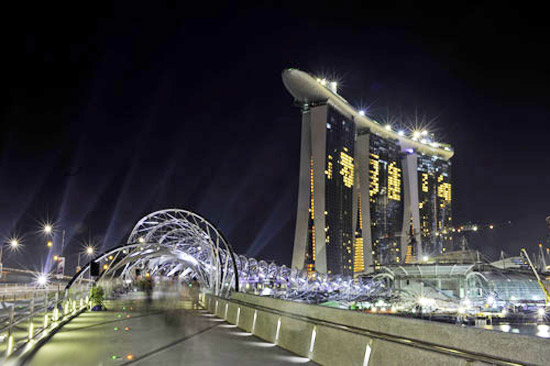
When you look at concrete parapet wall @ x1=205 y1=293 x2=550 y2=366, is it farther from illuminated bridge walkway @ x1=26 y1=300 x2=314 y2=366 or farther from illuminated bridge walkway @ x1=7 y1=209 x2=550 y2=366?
illuminated bridge walkway @ x1=26 y1=300 x2=314 y2=366

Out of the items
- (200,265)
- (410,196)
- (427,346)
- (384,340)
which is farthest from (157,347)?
(410,196)

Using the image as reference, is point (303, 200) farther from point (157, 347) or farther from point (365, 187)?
point (157, 347)

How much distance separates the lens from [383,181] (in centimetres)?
18138

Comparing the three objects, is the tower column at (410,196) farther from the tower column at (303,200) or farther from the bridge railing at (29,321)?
the bridge railing at (29,321)

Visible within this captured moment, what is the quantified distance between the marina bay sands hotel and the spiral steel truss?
481 inches

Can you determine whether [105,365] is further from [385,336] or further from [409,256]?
[409,256]

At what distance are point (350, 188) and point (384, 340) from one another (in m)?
150

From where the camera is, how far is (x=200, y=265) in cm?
5678

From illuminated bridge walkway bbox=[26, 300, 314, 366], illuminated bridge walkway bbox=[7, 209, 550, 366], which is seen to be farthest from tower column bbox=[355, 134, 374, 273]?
illuminated bridge walkway bbox=[26, 300, 314, 366]

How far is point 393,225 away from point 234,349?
587ft

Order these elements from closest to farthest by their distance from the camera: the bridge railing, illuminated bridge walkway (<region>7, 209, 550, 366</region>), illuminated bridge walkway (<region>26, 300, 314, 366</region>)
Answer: illuminated bridge walkway (<region>7, 209, 550, 366</region>)
the bridge railing
illuminated bridge walkway (<region>26, 300, 314, 366</region>)

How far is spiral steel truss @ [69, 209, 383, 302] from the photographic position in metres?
44.2

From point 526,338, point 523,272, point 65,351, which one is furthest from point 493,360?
point 523,272

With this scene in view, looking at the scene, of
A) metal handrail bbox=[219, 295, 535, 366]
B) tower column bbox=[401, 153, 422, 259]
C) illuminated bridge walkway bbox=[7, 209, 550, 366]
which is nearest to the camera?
metal handrail bbox=[219, 295, 535, 366]
